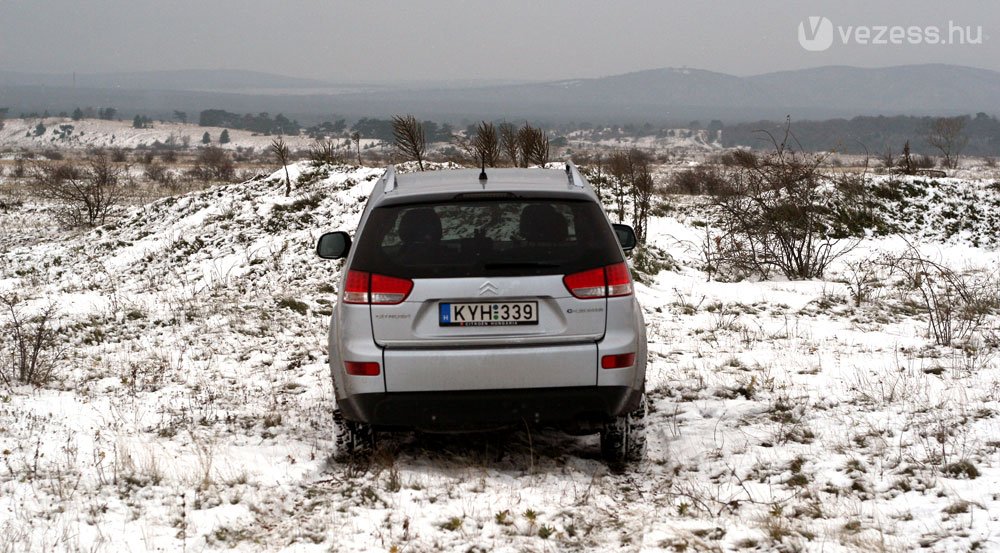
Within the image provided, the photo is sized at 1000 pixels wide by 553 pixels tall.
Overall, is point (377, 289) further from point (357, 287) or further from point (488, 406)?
point (488, 406)

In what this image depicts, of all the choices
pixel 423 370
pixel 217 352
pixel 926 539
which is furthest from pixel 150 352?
pixel 926 539

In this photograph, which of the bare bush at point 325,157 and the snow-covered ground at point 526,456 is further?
the bare bush at point 325,157

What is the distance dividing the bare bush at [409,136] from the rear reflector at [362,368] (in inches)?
568

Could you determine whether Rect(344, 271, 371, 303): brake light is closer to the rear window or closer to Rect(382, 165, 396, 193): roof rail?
the rear window

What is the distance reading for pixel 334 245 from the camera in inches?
225

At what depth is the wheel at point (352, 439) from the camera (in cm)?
500

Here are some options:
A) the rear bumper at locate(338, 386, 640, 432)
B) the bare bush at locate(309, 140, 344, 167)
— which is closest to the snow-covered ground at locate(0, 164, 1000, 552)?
the rear bumper at locate(338, 386, 640, 432)

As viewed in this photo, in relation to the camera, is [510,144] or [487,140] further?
[510,144]

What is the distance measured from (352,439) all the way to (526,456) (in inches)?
44.7

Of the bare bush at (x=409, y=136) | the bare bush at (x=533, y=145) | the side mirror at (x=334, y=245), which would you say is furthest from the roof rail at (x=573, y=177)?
the bare bush at (x=409, y=136)

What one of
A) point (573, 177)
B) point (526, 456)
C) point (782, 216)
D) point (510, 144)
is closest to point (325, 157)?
point (510, 144)

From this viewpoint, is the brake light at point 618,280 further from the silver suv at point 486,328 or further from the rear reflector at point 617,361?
the rear reflector at point 617,361

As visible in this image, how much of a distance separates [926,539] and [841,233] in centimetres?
1809

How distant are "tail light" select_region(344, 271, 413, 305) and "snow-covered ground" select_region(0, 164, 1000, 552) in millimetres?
1061
